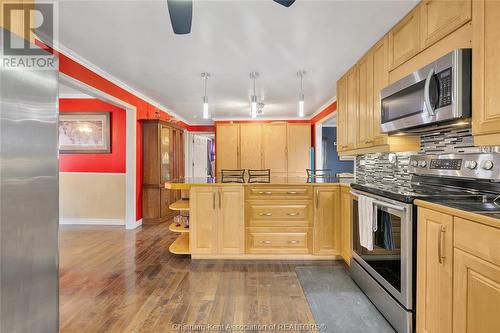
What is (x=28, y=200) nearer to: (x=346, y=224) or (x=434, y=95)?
(x=434, y=95)

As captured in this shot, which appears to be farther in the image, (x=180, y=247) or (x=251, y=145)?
(x=251, y=145)

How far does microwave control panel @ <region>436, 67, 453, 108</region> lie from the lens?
1.54m

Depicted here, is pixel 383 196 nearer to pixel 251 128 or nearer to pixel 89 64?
pixel 89 64

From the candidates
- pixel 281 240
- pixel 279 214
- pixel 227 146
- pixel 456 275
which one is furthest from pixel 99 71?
pixel 456 275

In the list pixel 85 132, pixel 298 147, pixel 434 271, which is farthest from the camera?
pixel 298 147

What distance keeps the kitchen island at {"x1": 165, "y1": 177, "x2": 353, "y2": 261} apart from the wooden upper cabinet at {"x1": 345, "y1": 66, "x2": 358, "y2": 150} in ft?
1.82

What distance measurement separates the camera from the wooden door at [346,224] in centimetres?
276

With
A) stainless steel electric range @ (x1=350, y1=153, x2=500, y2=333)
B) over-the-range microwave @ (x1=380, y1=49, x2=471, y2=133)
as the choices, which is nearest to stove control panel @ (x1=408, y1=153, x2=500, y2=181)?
stainless steel electric range @ (x1=350, y1=153, x2=500, y2=333)

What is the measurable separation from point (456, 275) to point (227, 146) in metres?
5.58

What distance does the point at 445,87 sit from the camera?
5.16ft

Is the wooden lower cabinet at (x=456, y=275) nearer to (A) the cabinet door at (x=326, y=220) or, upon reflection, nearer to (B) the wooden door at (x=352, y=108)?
(A) the cabinet door at (x=326, y=220)

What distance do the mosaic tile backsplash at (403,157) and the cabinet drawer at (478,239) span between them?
2.12ft

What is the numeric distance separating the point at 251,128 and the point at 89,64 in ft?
13.0

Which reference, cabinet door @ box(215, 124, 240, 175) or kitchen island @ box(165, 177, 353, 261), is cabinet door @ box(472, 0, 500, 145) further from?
cabinet door @ box(215, 124, 240, 175)
